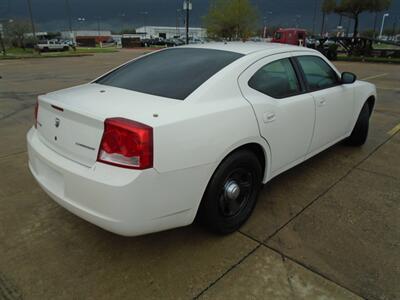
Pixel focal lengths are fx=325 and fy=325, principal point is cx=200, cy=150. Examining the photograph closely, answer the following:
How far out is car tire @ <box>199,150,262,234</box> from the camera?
241 centimetres

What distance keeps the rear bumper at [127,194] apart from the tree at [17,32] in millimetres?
52656

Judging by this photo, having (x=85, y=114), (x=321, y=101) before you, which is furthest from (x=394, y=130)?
(x=85, y=114)

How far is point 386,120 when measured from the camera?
6465mm

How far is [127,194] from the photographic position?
1.96 meters

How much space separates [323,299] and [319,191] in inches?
61.9

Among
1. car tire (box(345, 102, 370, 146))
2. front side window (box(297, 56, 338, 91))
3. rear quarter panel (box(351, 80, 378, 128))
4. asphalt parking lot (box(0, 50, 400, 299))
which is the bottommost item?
asphalt parking lot (box(0, 50, 400, 299))

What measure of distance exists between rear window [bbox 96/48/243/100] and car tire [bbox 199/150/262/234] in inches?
25.2

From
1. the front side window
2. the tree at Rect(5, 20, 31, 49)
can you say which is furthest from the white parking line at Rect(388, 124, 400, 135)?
the tree at Rect(5, 20, 31, 49)

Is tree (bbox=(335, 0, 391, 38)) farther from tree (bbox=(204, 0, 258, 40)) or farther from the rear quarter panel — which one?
the rear quarter panel

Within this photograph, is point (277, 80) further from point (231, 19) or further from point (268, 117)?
point (231, 19)

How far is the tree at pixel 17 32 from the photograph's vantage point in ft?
154

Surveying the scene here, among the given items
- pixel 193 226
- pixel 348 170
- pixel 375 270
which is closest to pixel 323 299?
pixel 375 270

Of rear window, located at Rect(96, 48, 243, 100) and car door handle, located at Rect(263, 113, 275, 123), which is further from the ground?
rear window, located at Rect(96, 48, 243, 100)

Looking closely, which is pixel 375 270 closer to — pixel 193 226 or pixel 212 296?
pixel 212 296
